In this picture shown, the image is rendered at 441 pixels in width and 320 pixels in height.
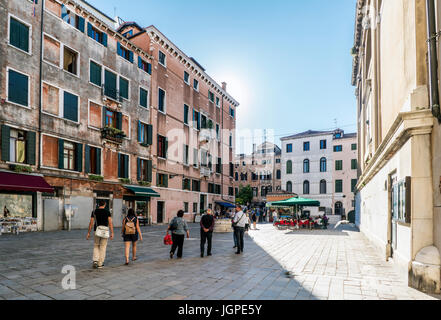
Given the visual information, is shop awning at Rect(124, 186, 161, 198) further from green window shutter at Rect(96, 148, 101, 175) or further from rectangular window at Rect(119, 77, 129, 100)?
rectangular window at Rect(119, 77, 129, 100)

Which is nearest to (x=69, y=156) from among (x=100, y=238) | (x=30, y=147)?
(x=30, y=147)

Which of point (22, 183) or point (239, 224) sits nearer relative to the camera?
point (239, 224)

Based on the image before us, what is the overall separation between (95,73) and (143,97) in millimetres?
5173

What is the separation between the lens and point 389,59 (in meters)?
8.97

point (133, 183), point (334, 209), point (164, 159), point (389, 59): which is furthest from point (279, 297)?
point (334, 209)

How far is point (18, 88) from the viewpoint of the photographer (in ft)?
52.1

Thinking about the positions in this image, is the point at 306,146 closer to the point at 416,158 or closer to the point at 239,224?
the point at 239,224

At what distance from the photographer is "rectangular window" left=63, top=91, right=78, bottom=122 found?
1845 cm

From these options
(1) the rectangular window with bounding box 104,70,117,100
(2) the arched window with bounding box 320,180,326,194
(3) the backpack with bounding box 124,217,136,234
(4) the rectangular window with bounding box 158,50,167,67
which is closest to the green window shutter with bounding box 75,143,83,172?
(1) the rectangular window with bounding box 104,70,117,100

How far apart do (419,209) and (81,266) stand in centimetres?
777

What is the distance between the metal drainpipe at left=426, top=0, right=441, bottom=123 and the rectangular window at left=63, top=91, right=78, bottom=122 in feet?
62.1

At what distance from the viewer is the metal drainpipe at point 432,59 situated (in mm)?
5414

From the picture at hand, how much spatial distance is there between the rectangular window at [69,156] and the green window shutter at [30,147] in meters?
2.16
